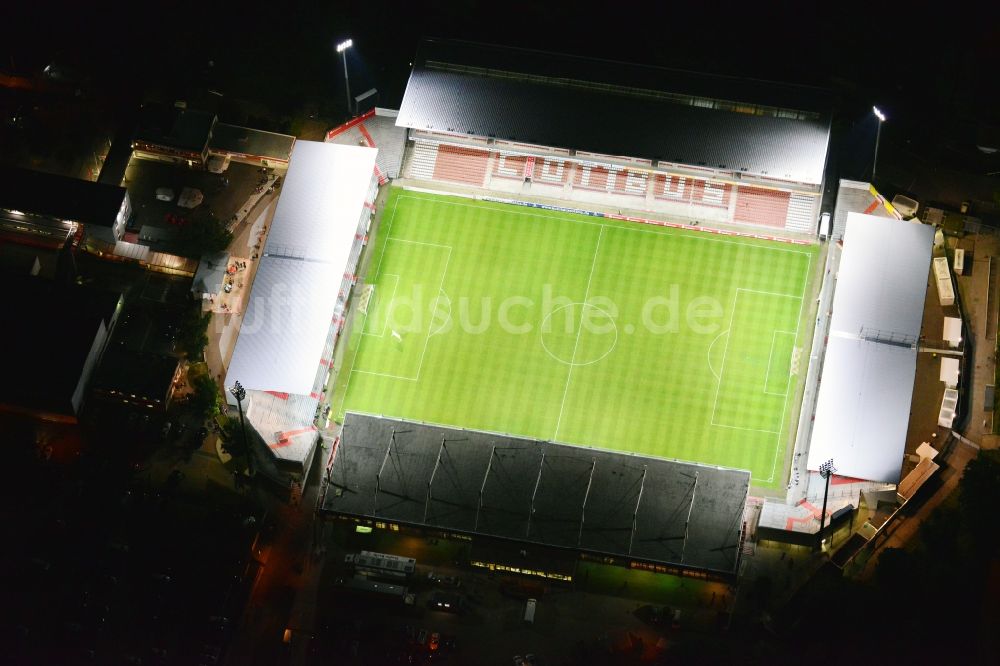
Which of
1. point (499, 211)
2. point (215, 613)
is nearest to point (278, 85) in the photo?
point (499, 211)

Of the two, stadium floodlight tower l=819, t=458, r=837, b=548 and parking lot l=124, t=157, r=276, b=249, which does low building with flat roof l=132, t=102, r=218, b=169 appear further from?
stadium floodlight tower l=819, t=458, r=837, b=548

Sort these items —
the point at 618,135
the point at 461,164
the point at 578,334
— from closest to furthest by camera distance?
the point at 578,334
the point at 618,135
the point at 461,164

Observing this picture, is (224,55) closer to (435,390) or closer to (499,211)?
(499,211)

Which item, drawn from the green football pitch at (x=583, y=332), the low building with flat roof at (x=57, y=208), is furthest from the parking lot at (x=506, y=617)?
the low building with flat roof at (x=57, y=208)

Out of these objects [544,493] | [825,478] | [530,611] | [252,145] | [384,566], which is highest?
[252,145]

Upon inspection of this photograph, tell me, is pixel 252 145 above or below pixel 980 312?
above

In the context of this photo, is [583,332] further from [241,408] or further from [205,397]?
[205,397]

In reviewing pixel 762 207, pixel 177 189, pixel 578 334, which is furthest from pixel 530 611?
pixel 177 189
